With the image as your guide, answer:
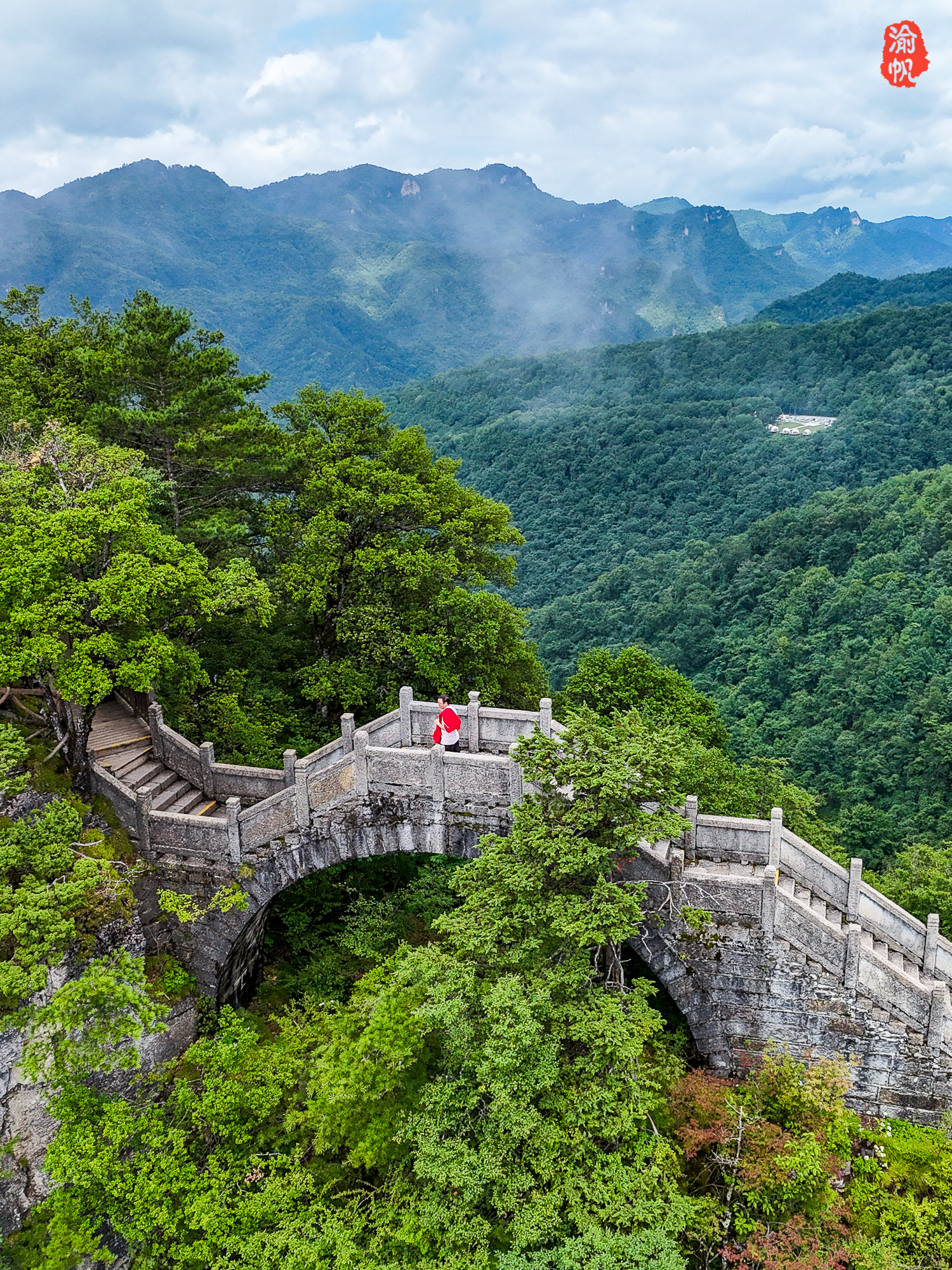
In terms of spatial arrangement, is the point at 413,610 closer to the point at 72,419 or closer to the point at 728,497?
the point at 72,419

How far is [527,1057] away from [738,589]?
51.4m

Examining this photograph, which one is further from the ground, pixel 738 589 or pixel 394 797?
pixel 394 797

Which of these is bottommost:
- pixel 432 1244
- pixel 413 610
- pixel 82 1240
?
pixel 82 1240

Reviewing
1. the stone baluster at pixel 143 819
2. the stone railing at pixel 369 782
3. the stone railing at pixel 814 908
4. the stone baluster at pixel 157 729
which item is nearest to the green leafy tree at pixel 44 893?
the stone baluster at pixel 143 819

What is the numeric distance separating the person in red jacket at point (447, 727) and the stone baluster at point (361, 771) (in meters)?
1.55

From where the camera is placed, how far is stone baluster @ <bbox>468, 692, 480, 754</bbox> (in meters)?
17.8

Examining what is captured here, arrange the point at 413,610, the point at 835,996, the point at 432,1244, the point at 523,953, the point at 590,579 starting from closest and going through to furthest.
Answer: the point at 432,1244
the point at 523,953
the point at 835,996
the point at 413,610
the point at 590,579

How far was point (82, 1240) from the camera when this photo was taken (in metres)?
13.3

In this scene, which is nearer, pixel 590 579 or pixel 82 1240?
pixel 82 1240

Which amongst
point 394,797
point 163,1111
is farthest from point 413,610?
point 163,1111

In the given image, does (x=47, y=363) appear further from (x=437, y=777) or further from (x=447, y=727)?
(x=437, y=777)

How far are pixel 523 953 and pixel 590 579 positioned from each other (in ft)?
204

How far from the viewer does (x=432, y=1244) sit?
471 inches

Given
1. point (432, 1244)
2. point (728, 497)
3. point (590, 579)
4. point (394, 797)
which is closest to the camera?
point (432, 1244)
